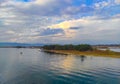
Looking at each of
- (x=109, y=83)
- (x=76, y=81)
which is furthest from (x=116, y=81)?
(x=76, y=81)

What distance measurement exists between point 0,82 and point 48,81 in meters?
15.2

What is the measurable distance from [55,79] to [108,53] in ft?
457

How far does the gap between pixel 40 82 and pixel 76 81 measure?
12226 millimetres

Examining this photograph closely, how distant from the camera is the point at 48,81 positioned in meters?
66.1

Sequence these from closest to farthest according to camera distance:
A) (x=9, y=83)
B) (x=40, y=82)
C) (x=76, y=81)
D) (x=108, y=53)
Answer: (x=9, y=83) < (x=40, y=82) < (x=76, y=81) < (x=108, y=53)

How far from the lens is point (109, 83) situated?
2635 inches

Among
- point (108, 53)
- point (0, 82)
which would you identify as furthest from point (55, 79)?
point (108, 53)

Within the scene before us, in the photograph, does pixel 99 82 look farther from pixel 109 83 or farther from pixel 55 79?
pixel 55 79

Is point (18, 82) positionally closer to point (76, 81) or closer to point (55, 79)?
point (55, 79)

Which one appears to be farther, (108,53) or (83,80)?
(108,53)

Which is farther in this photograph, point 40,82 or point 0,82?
Result: point 40,82

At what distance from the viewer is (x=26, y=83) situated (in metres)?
59.4

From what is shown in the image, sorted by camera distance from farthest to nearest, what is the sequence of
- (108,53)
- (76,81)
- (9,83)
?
(108,53)
(76,81)
(9,83)

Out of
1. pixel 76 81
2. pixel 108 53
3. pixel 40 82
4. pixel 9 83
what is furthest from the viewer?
pixel 108 53
